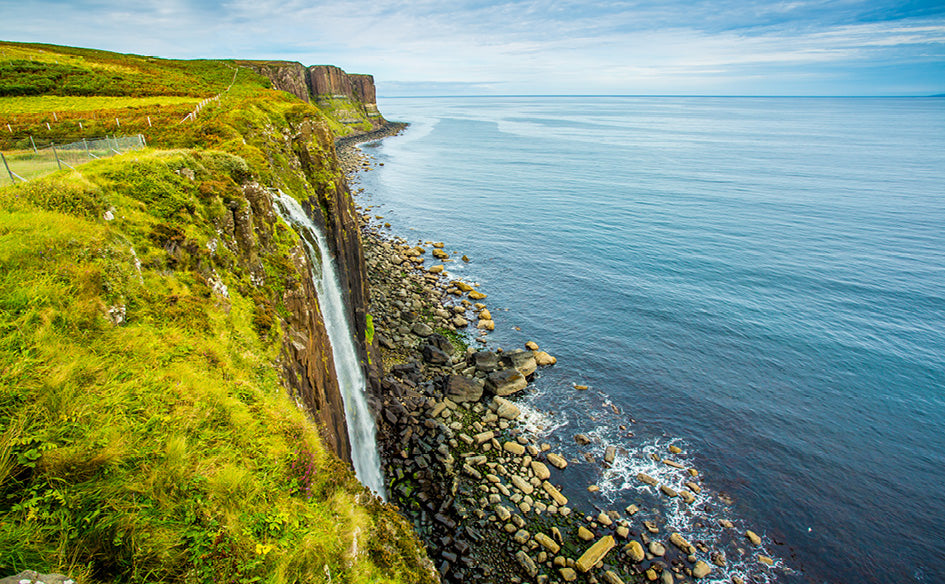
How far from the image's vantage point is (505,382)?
32.4 metres

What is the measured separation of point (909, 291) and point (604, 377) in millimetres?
38515

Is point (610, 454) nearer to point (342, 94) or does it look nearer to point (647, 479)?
point (647, 479)

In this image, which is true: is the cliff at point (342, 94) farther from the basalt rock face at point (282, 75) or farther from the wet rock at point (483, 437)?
the wet rock at point (483, 437)

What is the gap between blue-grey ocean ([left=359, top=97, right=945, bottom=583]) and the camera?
23.8 metres

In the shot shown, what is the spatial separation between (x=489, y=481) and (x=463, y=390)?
25.8 feet

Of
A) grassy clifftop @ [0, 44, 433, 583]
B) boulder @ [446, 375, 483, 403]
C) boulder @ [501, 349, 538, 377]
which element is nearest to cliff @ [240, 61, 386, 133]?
boulder @ [501, 349, 538, 377]

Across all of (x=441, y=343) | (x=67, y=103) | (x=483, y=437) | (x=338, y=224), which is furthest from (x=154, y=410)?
(x=67, y=103)

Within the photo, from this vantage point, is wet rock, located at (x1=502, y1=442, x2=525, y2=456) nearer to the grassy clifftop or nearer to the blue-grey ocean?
the blue-grey ocean

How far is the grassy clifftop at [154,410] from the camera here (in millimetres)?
6539

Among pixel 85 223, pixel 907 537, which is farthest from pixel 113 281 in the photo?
pixel 907 537

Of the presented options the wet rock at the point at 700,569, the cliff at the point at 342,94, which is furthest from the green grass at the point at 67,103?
the cliff at the point at 342,94

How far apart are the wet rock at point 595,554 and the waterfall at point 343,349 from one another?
10640 mm

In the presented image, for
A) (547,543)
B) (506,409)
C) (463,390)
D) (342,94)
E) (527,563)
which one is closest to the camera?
(527,563)

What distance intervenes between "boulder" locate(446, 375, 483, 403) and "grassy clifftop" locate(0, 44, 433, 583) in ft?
58.8
